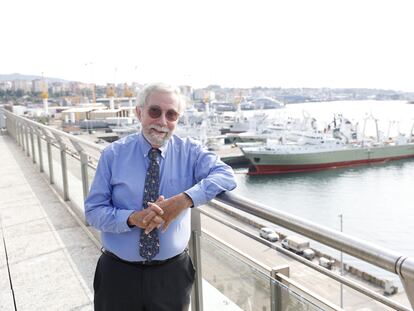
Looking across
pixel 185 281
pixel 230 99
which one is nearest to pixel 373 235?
pixel 185 281

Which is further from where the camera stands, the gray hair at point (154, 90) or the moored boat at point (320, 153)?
the moored boat at point (320, 153)

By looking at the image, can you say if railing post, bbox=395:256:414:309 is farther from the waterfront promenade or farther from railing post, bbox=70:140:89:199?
railing post, bbox=70:140:89:199

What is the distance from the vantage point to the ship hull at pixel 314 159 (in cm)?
4241

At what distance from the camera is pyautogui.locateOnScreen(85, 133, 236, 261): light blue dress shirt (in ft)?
5.33

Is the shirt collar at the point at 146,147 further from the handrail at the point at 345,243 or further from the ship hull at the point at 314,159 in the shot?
the ship hull at the point at 314,159

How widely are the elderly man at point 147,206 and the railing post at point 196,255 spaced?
271 mm

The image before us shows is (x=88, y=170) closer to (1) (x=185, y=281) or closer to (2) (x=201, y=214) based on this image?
(2) (x=201, y=214)

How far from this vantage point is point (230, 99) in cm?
15262

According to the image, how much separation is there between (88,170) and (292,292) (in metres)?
2.80

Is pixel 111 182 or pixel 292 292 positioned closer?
pixel 292 292

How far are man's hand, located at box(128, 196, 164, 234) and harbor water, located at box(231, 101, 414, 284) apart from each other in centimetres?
1772

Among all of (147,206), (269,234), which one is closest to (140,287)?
(147,206)

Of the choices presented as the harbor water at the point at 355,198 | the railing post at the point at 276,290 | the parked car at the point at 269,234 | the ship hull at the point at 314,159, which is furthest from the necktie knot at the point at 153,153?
the ship hull at the point at 314,159

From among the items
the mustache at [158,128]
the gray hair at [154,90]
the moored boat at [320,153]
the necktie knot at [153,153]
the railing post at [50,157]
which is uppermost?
the gray hair at [154,90]
